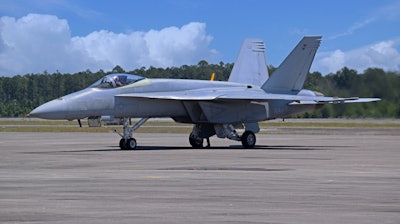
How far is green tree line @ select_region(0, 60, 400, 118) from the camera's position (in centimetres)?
4181

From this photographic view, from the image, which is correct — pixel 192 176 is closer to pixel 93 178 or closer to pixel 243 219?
pixel 93 178

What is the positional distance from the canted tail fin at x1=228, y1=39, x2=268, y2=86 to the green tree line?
523 centimetres

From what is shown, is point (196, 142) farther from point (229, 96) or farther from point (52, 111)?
point (52, 111)

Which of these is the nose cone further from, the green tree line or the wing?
the green tree line

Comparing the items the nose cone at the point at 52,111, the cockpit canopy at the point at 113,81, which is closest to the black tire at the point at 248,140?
the cockpit canopy at the point at 113,81

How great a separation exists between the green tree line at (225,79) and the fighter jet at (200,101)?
7.42 meters

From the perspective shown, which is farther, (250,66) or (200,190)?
(250,66)

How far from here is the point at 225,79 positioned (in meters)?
84.2

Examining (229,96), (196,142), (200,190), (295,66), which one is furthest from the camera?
(295,66)

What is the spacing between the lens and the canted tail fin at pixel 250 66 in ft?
127

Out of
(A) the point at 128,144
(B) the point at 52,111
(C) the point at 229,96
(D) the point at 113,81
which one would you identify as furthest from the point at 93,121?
(C) the point at 229,96

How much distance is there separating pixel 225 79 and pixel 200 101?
2036 inches

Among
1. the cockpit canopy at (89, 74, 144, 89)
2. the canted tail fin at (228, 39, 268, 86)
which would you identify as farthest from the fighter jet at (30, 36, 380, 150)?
the canted tail fin at (228, 39, 268, 86)

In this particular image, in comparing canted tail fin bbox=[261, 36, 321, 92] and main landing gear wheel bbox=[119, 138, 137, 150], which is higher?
canted tail fin bbox=[261, 36, 321, 92]
